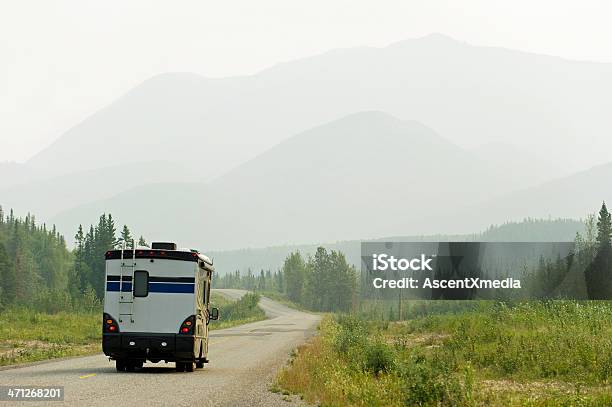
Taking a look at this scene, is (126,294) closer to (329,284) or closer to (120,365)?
(120,365)

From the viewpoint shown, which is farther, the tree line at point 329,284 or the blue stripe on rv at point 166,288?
the tree line at point 329,284

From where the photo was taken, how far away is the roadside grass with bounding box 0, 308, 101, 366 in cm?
3491

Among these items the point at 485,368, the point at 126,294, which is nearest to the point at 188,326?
the point at 126,294

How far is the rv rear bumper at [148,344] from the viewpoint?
81.3 ft

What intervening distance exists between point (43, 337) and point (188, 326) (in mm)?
24822

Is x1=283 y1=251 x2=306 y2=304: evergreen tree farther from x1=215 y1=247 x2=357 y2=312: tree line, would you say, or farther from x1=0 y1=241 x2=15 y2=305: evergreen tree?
x1=0 y1=241 x2=15 y2=305: evergreen tree

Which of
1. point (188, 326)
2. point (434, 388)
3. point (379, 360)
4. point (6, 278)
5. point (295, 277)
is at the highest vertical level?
point (295, 277)

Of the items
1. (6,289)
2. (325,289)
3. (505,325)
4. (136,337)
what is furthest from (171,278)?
(325,289)

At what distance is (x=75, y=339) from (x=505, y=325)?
2524cm

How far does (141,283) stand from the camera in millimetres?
24969

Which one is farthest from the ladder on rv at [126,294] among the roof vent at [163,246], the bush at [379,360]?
the bush at [379,360]

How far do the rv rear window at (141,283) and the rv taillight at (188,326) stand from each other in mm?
1520

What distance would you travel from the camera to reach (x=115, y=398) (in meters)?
18.1

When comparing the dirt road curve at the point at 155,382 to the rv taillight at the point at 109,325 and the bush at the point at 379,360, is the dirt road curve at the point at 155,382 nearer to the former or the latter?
the rv taillight at the point at 109,325
